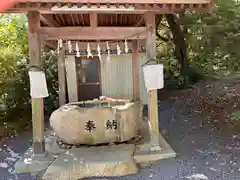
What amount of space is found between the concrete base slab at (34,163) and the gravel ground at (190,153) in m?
0.14

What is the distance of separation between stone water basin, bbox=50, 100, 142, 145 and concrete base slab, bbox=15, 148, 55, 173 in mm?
642

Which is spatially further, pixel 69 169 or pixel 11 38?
pixel 11 38

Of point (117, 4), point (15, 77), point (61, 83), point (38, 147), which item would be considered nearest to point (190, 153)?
point (38, 147)

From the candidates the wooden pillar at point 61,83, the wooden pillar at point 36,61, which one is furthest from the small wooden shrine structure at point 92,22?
the wooden pillar at point 61,83

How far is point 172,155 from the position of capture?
5.70m

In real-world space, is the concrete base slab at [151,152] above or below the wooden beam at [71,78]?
below

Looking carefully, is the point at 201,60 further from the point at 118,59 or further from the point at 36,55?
the point at 36,55

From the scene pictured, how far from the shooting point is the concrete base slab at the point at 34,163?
5426mm

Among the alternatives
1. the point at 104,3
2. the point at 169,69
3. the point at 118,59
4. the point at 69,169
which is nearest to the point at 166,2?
the point at 104,3

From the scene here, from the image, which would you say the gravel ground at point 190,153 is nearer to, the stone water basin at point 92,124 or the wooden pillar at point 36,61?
the wooden pillar at point 36,61

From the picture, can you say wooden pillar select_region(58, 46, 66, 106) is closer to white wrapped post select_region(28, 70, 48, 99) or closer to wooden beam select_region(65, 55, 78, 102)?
wooden beam select_region(65, 55, 78, 102)

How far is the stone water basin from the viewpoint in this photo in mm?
6168

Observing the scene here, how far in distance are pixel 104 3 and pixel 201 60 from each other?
10728 mm

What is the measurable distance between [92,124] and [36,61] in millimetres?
1575
